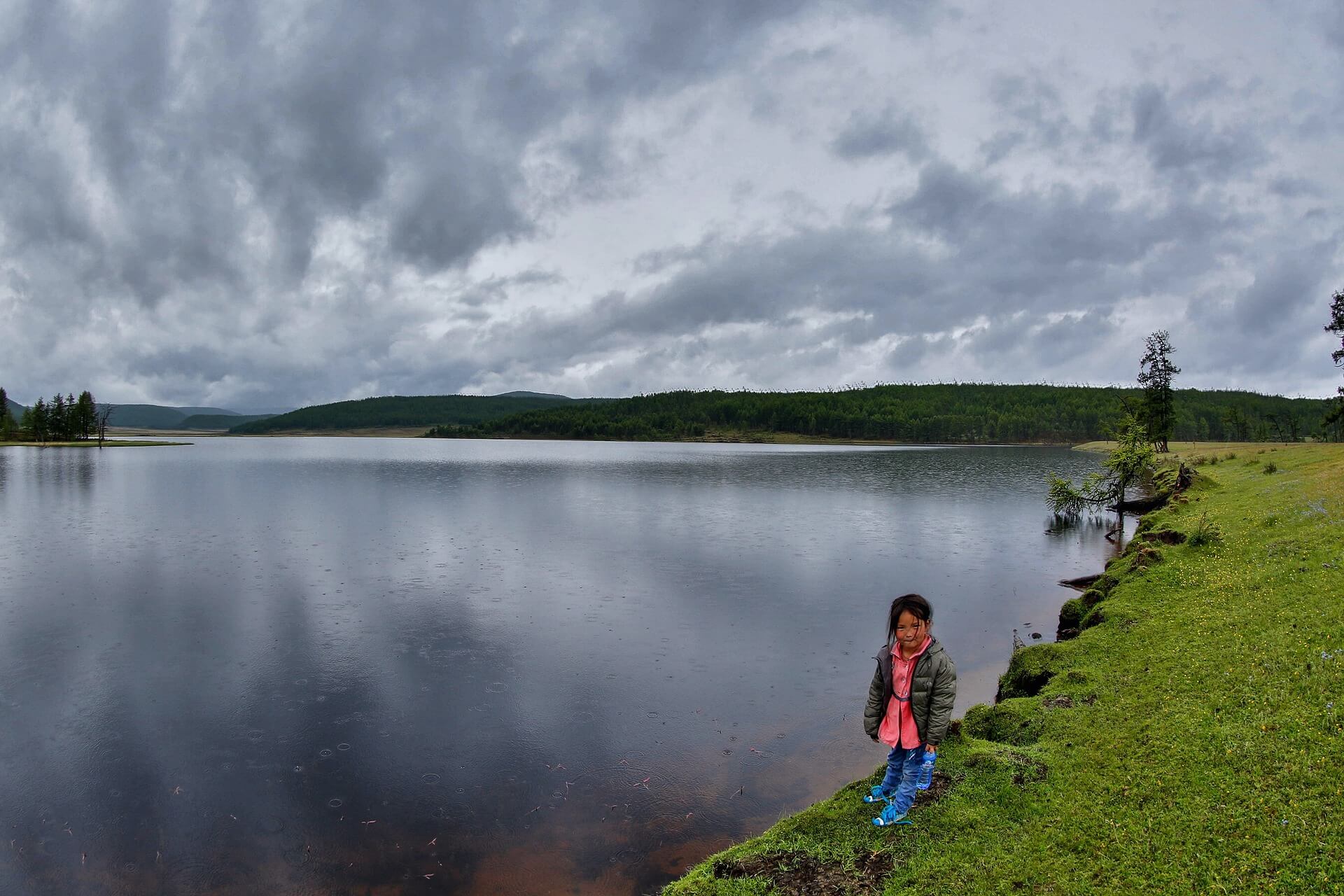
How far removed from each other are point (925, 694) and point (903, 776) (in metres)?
1.12

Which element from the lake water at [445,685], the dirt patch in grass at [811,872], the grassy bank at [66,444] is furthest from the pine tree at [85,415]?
the dirt patch in grass at [811,872]

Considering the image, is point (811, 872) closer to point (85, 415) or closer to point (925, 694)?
point (925, 694)

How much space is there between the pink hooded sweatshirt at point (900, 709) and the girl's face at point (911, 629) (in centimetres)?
11

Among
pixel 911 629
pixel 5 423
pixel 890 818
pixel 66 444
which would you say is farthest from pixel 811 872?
pixel 5 423

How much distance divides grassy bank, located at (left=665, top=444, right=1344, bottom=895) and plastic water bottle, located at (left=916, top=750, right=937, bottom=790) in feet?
0.81

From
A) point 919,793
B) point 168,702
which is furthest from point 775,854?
point 168,702

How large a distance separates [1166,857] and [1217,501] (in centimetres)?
3006

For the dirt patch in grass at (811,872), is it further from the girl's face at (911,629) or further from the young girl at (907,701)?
the girl's face at (911,629)

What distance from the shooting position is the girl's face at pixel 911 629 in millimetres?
8406

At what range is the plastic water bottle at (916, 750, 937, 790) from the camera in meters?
8.70

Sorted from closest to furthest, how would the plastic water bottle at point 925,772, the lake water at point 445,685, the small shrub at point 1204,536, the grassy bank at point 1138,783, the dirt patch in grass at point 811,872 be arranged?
the grassy bank at point 1138,783 → the dirt patch in grass at point 811,872 → the plastic water bottle at point 925,772 → the lake water at point 445,685 → the small shrub at point 1204,536

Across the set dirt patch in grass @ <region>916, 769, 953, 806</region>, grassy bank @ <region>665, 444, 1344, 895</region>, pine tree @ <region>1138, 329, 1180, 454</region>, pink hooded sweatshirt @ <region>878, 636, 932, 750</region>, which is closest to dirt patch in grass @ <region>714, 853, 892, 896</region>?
grassy bank @ <region>665, 444, 1344, 895</region>

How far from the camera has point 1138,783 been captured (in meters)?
8.25

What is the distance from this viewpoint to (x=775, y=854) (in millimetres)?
8211
